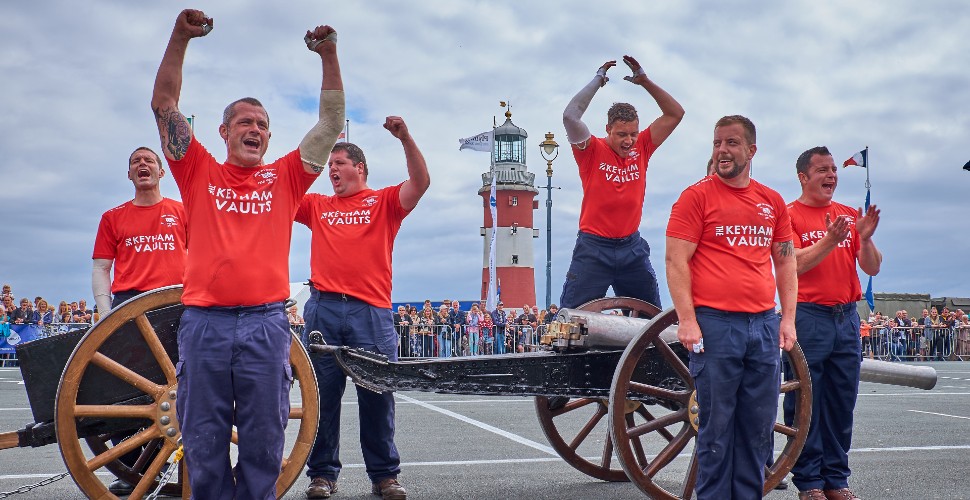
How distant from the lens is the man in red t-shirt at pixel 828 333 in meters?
5.16

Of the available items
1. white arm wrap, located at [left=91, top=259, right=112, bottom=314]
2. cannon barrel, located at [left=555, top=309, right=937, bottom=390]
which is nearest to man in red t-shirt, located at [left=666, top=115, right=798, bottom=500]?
cannon barrel, located at [left=555, top=309, right=937, bottom=390]

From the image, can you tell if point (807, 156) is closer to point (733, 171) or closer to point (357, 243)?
point (733, 171)

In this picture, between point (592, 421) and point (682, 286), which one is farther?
point (592, 421)

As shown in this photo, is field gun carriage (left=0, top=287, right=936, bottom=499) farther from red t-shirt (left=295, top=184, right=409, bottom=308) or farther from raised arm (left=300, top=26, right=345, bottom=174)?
raised arm (left=300, top=26, right=345, bottom=174)

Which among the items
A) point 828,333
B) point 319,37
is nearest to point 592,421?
point 828,333

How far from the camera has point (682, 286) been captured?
13.6 ft

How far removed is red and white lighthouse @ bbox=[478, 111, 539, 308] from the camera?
39.6 meters

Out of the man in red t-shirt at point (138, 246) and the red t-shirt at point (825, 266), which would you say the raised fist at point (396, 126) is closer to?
the man in red t-shirt at point (138, 246)

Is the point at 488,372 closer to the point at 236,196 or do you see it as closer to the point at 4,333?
the point at 236,196

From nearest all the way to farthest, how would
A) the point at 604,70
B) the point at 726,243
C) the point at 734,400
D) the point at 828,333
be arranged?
the point at 734,400, the point at 726,243, the point at 828,333, the point at 604,70

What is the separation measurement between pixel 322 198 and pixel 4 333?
1515 cm

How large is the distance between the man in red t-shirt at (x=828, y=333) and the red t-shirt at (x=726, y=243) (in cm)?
93

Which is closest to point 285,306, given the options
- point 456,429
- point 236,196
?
point 236,196

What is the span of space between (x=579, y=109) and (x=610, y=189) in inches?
23.8
